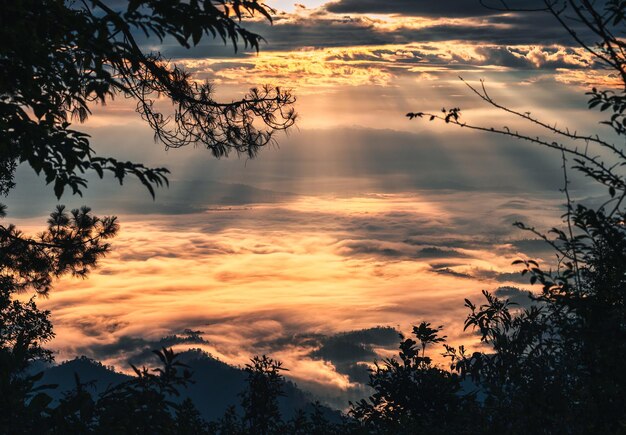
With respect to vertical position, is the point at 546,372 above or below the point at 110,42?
below

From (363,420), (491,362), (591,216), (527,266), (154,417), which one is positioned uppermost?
(591,216)

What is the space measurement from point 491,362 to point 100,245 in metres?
10.3

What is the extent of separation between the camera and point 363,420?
28.0 ft

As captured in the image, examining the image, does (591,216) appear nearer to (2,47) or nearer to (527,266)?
(527,266)

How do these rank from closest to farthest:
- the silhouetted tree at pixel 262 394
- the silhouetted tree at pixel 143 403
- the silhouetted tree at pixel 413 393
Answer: the silhouetted tree at pixel 143 403 < the silhouetted tree at pixel 413 393 < the silhouetted tree at pixel 262 394

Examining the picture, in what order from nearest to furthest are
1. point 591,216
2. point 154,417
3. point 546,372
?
point 154,417 < point 591,216 < point 546,372

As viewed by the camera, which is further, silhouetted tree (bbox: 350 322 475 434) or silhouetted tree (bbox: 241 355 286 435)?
silhouetted tree (bbox: 241 355 286 435)

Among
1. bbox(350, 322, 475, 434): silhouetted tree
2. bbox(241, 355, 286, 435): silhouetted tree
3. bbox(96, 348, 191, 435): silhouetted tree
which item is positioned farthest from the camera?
bbox(241, 355, 286, 435): silhouetted tree

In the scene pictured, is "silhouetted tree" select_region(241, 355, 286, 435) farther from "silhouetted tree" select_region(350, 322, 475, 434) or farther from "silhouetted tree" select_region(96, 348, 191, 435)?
"silhouetted tree" select_region(96, 348, 191, 435)

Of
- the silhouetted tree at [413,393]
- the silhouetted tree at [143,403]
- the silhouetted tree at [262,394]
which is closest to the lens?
the silhouetted tree at [143,403]

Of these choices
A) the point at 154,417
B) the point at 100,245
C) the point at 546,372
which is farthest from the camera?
the point at 100,245

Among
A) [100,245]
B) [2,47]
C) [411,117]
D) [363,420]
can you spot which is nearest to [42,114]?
[2,47]

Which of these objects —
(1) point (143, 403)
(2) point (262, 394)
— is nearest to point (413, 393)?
(2) point (262, 394)

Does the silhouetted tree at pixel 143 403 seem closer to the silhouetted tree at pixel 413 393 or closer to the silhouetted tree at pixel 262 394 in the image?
the silhouetted tree at pixel 413 393
